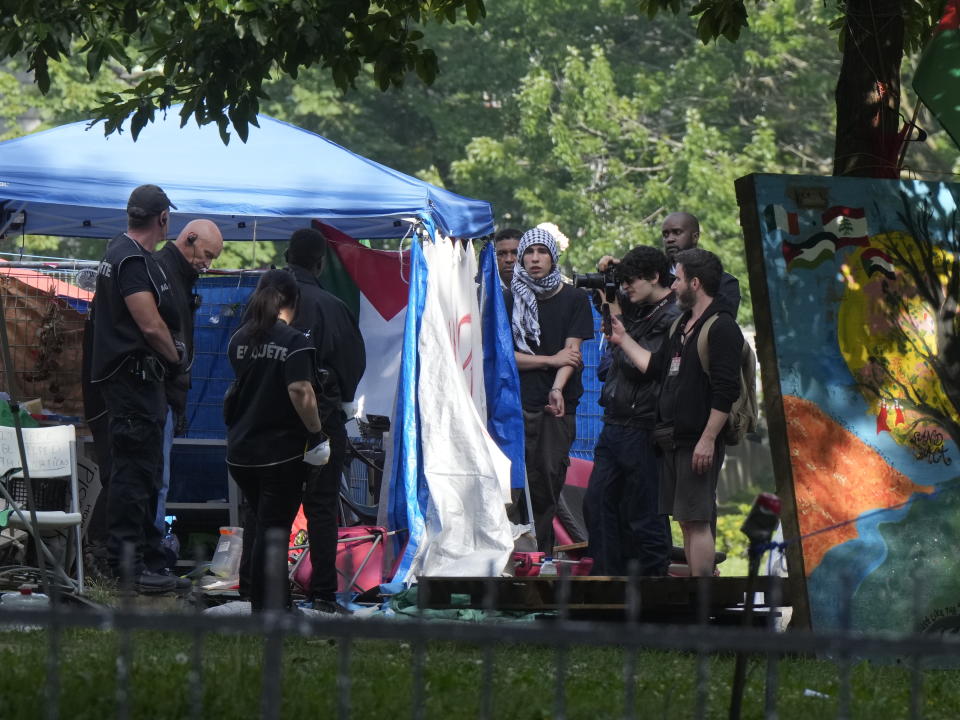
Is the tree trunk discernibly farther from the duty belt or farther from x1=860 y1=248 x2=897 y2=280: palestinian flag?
the duty belt

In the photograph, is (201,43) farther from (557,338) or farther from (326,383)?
(557,338)

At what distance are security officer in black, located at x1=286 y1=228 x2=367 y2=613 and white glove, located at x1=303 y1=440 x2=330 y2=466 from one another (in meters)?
0.48

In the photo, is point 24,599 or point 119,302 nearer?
point 24,599

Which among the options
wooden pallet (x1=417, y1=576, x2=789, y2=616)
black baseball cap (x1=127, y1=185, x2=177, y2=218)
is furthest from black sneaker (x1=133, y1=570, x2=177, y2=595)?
black baseball cap (x1=127, y1=185, x2=177, y2=218)

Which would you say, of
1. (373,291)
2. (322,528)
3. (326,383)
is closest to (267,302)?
(326,383)

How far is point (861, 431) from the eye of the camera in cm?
748

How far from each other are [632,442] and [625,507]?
0.39 meters

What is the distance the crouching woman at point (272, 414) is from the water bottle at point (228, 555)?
1924 mm

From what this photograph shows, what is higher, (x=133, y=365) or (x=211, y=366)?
(x=211, y=366)

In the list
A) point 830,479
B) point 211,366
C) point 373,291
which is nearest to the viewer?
point 830,479

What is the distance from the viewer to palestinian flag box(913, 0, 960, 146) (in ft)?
26.5

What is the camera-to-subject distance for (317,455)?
7930 mm

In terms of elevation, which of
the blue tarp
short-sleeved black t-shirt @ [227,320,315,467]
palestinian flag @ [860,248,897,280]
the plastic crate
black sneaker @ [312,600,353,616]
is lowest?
black sneaker @ [312,600,353,616]

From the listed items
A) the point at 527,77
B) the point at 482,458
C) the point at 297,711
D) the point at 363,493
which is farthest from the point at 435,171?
the point at 297,711
